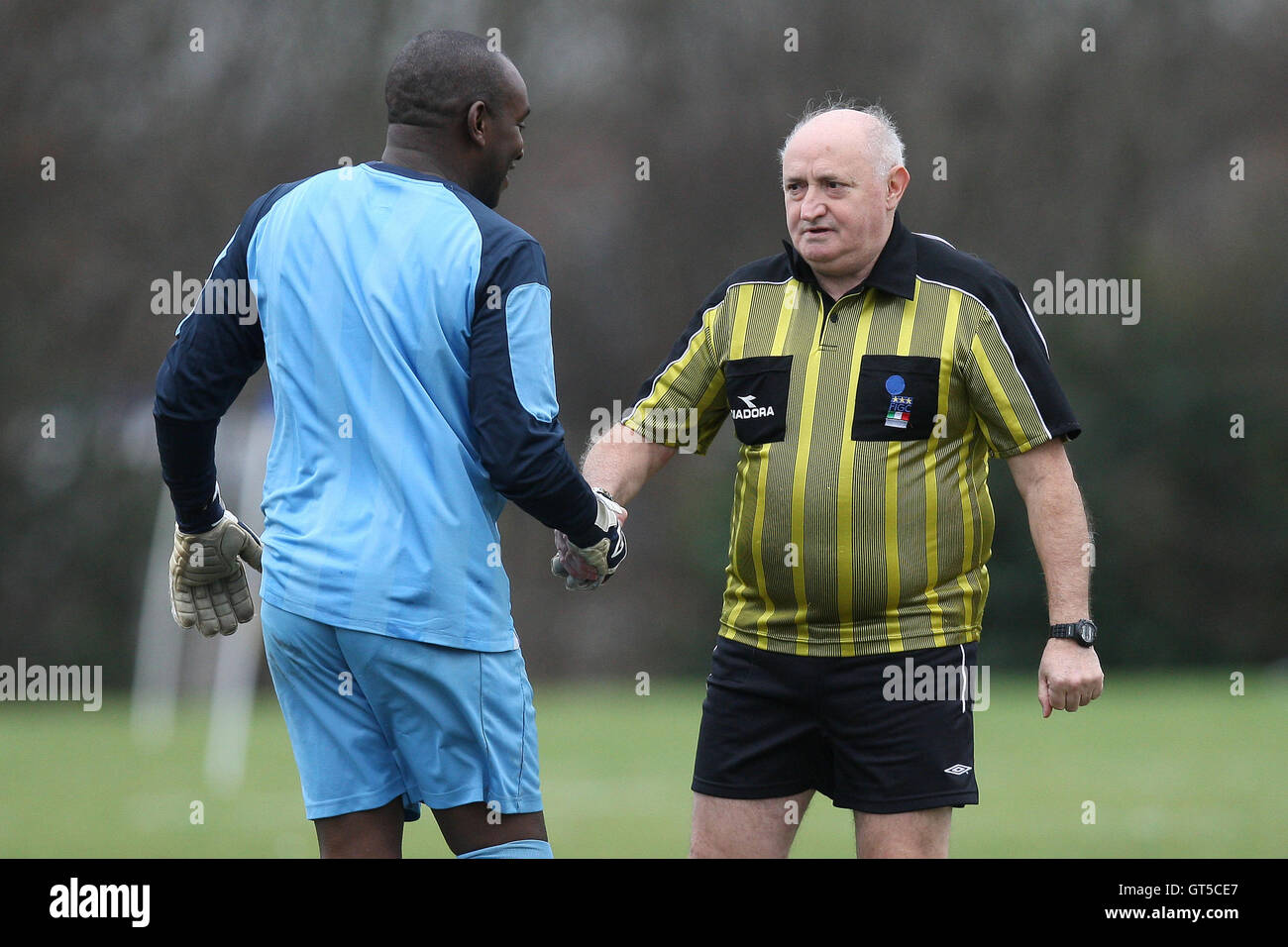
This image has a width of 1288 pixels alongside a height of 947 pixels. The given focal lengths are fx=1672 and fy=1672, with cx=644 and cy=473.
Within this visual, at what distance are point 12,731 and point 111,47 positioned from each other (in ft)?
33.9

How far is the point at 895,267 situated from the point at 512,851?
167 cm

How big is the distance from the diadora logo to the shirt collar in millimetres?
324

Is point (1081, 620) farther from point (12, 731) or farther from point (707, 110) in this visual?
point (707, 110)

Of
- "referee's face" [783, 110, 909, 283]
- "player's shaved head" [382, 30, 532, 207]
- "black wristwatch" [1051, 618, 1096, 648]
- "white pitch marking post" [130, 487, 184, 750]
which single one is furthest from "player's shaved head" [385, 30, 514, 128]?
"white pitch marking post" [130, 487, 184, 750]

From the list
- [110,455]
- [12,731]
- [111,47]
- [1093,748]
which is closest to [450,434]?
[1093,748]

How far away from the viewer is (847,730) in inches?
158

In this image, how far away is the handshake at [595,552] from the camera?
12.1 ft

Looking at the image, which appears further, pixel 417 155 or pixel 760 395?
pixel 760 395

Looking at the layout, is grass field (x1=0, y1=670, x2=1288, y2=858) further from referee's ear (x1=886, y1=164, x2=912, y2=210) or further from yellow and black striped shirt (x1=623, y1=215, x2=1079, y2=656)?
referee's ear (x1=886, y1=164, x2=912, y2=210)

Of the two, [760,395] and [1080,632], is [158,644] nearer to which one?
[760,395]

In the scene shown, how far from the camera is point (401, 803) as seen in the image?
3531 millimetres

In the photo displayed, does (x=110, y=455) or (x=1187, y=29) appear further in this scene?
(x=1187, y=29)

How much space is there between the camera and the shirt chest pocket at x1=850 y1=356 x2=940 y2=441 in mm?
3984

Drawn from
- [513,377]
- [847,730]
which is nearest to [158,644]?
[847,730]
